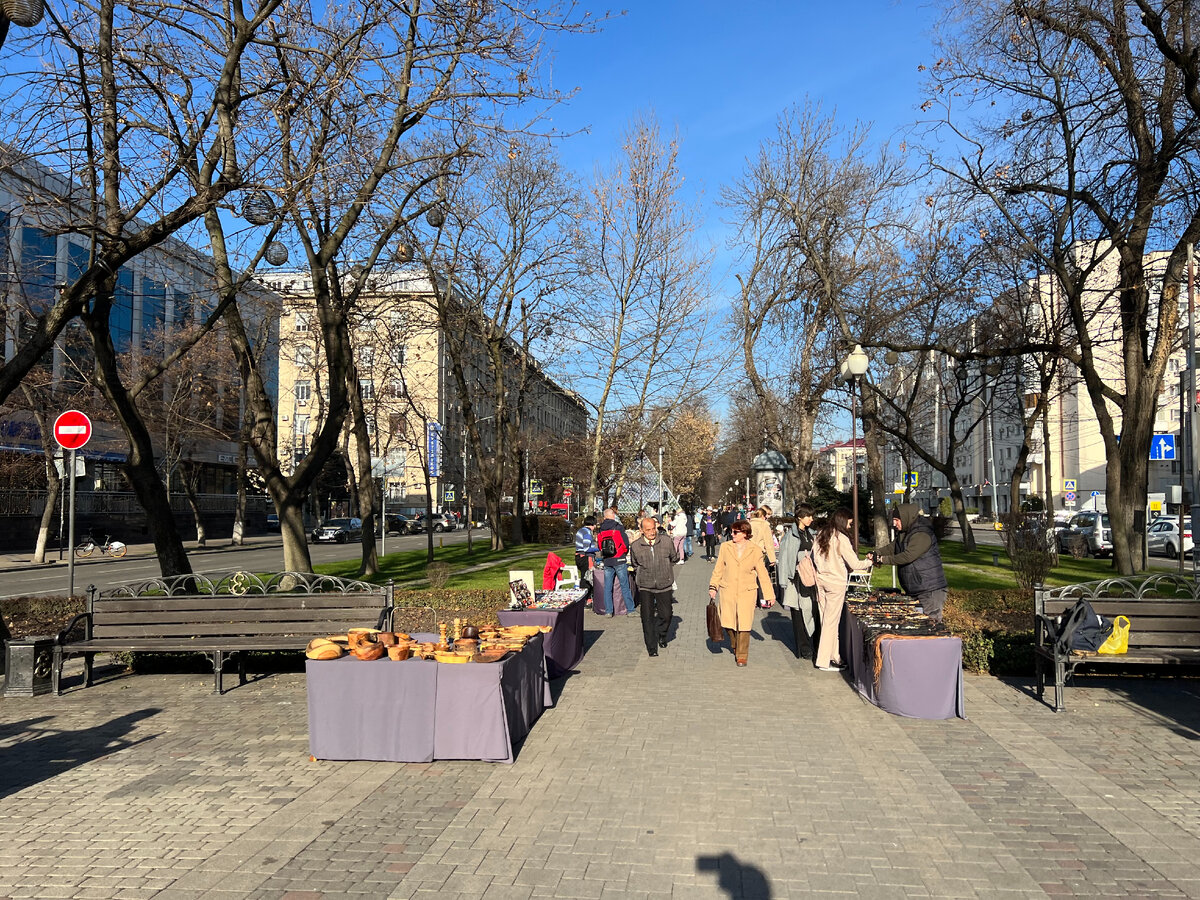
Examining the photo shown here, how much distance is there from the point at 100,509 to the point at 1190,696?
4581 centimetres

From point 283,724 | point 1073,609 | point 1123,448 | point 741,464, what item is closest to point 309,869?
point 283,724

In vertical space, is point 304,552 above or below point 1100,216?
below

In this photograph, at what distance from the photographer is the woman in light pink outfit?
10.2 meters

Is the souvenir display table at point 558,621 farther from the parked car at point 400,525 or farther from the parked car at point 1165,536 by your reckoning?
the parked car at point 400,525

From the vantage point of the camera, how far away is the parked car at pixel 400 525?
62.7 m

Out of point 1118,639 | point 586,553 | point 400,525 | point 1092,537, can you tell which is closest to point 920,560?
point 1118,639

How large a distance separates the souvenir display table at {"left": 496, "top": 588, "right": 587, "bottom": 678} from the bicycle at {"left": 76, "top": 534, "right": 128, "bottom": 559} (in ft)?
101

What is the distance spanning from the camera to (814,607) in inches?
451

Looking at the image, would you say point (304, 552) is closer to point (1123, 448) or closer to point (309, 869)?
point (309, 869)

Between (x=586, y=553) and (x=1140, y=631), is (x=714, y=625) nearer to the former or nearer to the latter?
(x=1140, y=631)

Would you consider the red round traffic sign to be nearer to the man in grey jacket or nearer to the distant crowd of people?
the man in grey jacket

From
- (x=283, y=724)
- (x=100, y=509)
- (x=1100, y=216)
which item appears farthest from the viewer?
(x=100, y=509)

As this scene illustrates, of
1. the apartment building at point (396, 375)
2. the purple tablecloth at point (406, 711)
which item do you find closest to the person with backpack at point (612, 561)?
the apartment building at point (396, 375)

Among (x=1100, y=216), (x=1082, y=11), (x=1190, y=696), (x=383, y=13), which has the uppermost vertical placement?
(x=1082, y=11)
